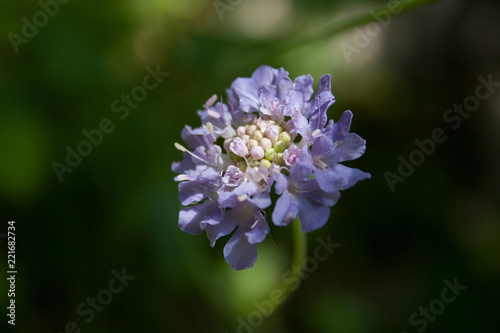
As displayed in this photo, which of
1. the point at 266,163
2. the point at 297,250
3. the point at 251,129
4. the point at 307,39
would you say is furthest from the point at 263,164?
the point at 307,39

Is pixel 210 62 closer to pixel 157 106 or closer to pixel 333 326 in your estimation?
pixel 157 106

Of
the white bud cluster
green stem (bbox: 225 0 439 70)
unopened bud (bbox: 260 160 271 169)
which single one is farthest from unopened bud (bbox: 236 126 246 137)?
green stem (bbox: 225 0 439 70)

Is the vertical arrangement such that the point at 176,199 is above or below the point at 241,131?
above

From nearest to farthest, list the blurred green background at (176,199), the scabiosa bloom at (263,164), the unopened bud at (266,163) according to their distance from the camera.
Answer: the scabiosa bloom at (263,164) → the unopened bud at (266,163) → the blurred green background at (176,199)

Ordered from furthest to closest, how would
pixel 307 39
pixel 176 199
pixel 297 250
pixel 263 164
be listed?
pixel 176 199 → pixel 307 39 → pixel 297 250 → pixel 263 164

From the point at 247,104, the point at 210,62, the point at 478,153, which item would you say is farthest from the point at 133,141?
the point at 478,153

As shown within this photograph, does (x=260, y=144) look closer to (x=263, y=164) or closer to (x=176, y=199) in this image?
(x=263, y=164)

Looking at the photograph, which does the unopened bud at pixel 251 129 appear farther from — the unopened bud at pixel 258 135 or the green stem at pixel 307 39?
the green stem at pixel 307 39

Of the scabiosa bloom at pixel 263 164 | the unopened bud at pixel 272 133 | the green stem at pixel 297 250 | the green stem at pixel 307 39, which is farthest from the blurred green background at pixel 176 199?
the unopened bud at pixel 272 133
